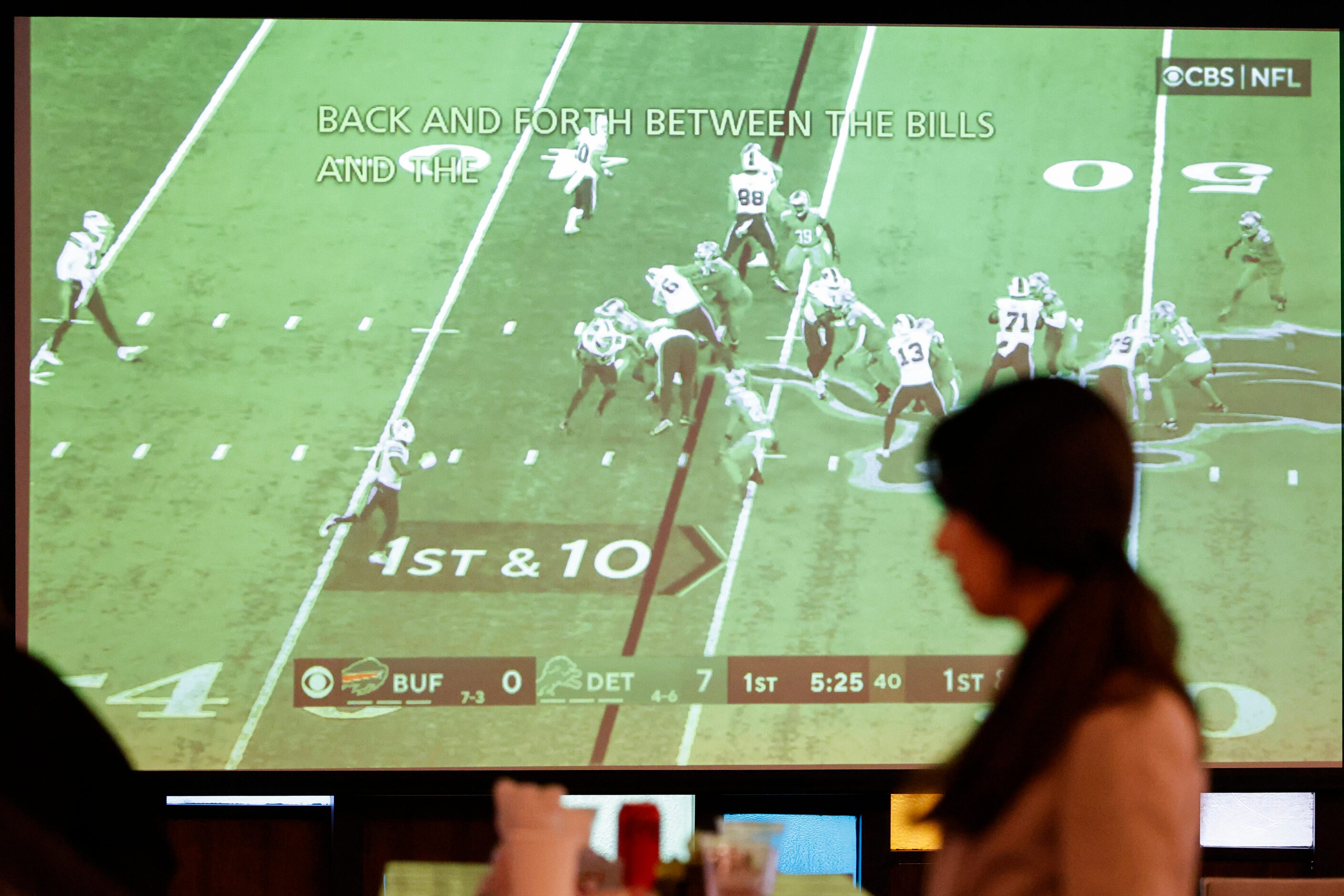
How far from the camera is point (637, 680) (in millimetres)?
3324

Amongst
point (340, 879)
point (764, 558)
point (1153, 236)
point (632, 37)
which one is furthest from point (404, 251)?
point (1153, 236)

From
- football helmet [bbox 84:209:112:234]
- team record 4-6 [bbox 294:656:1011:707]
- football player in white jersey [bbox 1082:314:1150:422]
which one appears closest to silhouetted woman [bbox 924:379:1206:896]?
team record 4-6 [bbox 294:656:1011:707]

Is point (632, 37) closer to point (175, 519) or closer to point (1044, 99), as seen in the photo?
point (1044, 99)

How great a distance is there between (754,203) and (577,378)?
64cm

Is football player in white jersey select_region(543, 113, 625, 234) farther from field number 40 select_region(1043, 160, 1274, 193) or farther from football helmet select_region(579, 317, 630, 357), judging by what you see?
field number 40 select_region(1043, 160, 1274, 193)

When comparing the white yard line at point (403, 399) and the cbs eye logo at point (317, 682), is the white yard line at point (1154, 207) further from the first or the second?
the cbs eye logo at point (317, 682)

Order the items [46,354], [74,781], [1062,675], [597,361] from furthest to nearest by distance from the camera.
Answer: [597,361] < [46,354] < [74,781] < [1062,675]

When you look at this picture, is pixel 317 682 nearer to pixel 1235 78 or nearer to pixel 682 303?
pixel 682 303

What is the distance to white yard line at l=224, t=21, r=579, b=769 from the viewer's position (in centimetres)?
328

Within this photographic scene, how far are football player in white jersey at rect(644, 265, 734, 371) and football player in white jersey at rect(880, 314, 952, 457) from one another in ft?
1.40

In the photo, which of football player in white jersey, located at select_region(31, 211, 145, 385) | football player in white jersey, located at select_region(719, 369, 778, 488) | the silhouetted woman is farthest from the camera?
football player in white jersey, located at select_region(719, 369, 778, 488)

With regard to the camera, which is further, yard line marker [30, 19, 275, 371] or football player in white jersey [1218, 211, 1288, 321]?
football player in white jersey [1218, 211, 1288, 321]

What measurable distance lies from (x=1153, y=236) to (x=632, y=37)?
4.70 feet

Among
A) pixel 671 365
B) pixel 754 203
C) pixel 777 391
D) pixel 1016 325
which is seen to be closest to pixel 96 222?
pixel 671 365
